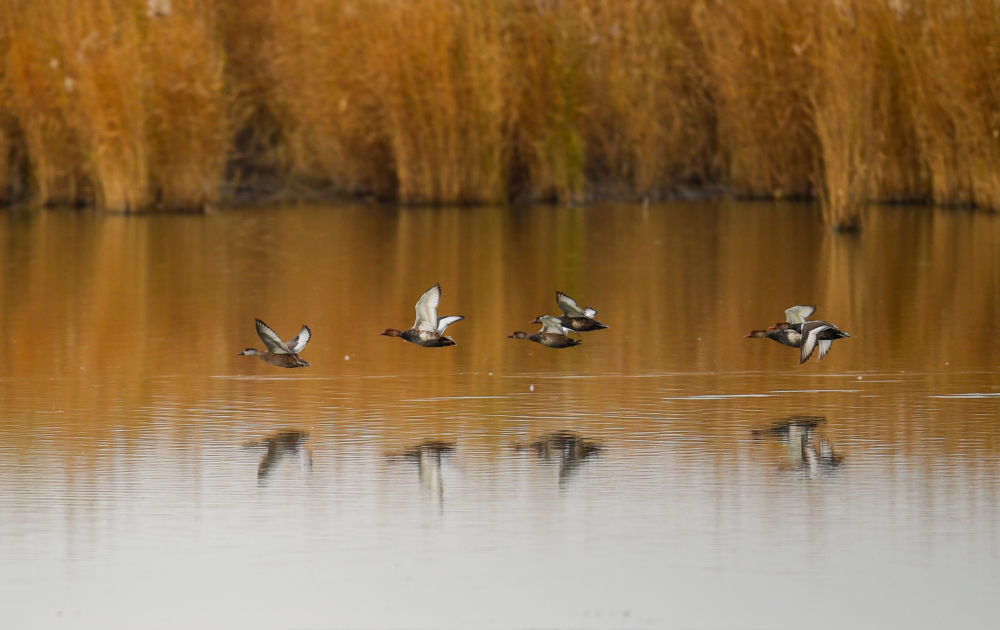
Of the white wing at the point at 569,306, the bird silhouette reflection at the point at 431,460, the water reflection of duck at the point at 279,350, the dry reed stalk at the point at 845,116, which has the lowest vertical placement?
the bird silhouette reflection at the point at 431,460

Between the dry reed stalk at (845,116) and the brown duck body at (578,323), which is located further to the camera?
the dry reed stalk at (845,116)

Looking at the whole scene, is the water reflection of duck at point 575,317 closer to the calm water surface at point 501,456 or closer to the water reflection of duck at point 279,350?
the calm water surface at point 501,456

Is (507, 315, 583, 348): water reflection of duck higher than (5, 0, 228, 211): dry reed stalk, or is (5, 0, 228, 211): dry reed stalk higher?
(5, 0, 228, 211): dry reed stalk

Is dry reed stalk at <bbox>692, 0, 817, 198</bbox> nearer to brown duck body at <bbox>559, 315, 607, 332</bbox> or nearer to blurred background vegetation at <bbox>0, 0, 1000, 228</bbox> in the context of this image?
blurred background vegetation at <bbox>0, 0, 1000, 228</bbox>

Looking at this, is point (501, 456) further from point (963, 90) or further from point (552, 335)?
point (963, 90)

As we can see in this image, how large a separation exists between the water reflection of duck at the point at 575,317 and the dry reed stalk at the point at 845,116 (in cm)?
727

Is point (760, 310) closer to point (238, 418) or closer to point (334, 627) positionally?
point (238, 418)

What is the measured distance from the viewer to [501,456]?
534cm

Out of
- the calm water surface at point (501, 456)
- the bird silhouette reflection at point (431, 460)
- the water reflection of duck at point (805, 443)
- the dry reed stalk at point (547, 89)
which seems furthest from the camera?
the dry reed stalk at point (547, 89)

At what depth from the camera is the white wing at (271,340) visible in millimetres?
6254

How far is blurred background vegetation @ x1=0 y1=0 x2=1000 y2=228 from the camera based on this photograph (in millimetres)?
16109

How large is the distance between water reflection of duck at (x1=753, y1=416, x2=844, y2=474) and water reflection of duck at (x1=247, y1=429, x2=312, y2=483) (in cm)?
137

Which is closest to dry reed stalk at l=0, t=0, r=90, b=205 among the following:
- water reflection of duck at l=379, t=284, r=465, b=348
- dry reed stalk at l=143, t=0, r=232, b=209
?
dry reed stalk at l=143, t=0, r=232, b=209

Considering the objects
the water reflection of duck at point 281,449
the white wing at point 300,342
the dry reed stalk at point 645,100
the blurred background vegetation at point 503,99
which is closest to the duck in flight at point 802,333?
the white wing at point 300,342
